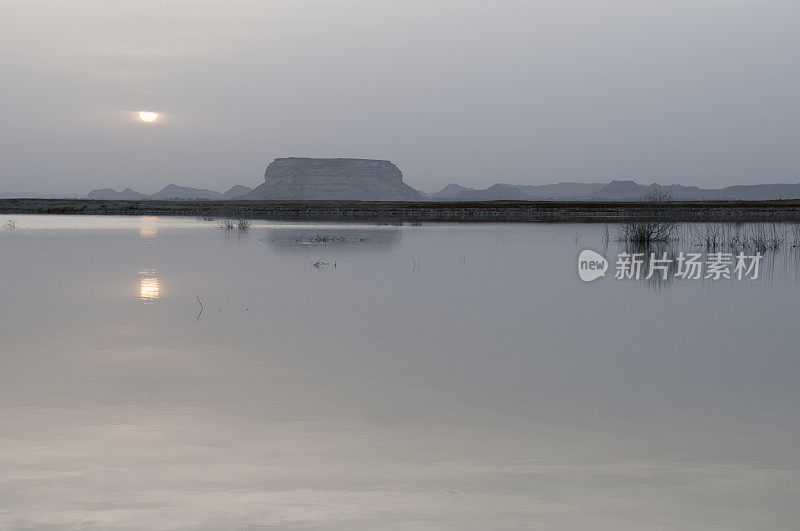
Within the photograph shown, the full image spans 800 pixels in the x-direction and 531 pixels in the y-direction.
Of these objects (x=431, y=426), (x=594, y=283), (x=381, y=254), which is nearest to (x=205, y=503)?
(x=431, y=426)

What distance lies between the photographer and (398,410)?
831 centimetres

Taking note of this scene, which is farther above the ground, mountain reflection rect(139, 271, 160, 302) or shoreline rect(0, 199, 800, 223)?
shoreline rect(0, 199, 800, 223)

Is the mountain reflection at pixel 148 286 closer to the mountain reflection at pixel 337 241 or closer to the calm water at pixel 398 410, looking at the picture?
the calm water at pixel 398 410

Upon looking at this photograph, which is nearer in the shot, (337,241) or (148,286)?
(148,286)

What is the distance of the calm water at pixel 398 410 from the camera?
226 inches

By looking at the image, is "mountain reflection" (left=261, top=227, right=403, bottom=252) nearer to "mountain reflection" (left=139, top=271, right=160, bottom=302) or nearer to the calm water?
"mountain reflection" (left=139, top=271, right=160, bottom=302)

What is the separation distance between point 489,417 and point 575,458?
1407 millimetres

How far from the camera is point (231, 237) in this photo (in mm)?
41344

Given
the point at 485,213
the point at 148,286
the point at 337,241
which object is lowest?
the point at 148,286

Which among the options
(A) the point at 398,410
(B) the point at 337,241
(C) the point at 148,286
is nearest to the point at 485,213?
(B) the point at 337,241

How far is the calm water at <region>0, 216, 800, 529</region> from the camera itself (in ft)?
18.8

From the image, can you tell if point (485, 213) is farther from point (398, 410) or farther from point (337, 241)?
point (398, 410)

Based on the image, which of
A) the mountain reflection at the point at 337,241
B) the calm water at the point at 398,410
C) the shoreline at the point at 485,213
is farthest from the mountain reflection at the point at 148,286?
the shoreline at the point at 485,213

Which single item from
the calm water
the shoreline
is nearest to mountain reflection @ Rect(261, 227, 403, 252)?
the calm water
